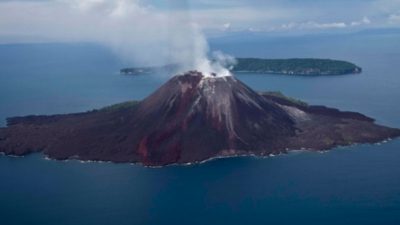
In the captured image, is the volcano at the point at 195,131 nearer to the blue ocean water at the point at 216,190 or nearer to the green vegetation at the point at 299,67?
the blue ocean water at the point at 216,190

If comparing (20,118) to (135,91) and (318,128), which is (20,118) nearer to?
(135,91)

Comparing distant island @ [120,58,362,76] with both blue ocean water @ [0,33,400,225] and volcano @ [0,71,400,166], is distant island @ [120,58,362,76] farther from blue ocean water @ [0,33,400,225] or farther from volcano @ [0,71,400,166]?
volcano @ [0,71,400,166]

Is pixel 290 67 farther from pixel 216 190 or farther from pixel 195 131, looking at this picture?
pixel 216 190

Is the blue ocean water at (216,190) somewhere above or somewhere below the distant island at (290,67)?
below

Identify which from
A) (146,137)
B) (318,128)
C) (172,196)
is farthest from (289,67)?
(172,196)

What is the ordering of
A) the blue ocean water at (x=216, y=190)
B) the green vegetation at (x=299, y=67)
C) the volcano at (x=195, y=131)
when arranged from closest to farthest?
A: the blue ocean water at (x=216, y=190), the volcano at (x=195, y=131), the green vegetation at (x=299, y=67)

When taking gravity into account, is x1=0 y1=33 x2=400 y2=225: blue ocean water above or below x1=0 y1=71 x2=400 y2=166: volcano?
below

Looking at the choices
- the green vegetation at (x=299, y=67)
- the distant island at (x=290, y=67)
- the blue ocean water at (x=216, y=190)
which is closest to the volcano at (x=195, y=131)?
the blue ocean water at (x=216, y=190)

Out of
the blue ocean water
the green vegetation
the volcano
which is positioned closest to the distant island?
the green vegetation
